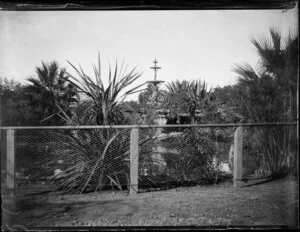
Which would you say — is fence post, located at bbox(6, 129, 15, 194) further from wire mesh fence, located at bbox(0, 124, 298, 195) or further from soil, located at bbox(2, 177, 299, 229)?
soil, located at bbox(2, 177, 299, 229)

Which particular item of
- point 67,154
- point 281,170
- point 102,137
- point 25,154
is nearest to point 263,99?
point 281,170

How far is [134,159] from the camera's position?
13.6 feet

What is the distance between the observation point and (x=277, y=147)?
15.1ft

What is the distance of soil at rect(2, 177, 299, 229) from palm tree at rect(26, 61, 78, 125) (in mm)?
1823

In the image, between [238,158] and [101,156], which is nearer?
[101,156]

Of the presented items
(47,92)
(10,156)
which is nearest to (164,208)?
(10,156)

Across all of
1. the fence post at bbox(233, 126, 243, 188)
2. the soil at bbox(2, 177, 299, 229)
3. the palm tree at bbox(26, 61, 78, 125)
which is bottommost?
the soil at bbox(2, 177, 299, 229)

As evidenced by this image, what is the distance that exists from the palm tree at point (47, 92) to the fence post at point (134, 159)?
5.02 ft

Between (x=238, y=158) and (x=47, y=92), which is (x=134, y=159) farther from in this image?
(x=47, y=92)

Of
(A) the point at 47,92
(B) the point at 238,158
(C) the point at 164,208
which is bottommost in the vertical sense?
(C) the point at 164,208

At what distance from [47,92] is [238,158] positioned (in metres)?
4.05

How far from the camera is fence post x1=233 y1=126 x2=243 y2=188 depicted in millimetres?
4457

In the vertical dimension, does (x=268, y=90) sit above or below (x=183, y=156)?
above

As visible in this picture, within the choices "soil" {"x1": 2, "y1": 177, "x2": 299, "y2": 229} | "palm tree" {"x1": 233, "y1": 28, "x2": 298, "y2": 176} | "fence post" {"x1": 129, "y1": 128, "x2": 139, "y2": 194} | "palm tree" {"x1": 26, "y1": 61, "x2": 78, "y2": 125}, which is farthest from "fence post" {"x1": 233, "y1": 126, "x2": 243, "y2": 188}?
"palm tree" {"x1": 26, "y1": 61, "x2": 78, "y2": 125}
